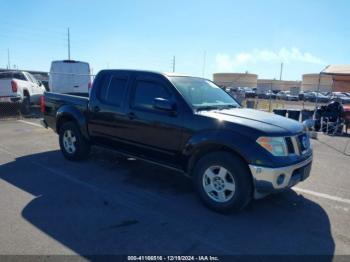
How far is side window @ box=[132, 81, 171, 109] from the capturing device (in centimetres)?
480

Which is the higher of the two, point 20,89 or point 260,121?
point 260,121

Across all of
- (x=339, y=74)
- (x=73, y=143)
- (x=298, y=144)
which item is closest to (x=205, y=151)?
(x=298, y=144)

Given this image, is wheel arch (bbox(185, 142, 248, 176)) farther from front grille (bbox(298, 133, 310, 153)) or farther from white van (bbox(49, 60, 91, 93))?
white van (bbox(49, 60, 91, 93))

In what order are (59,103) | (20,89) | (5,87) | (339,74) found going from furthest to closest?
(20,89) < (5,87) < (339,74) < (59,103)

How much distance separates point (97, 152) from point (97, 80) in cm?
201

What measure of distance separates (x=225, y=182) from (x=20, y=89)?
11.4m

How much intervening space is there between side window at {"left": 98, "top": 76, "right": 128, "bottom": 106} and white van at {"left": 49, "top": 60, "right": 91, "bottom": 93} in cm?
880

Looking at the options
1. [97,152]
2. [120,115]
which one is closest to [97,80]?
[120,115]

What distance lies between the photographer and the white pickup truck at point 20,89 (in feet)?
41.1

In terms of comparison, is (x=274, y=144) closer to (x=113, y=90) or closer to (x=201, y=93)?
(x=201, y=93)

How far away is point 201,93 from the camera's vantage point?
5.00 meters

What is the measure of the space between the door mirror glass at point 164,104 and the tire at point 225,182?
850 millimetres

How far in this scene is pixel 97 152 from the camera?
7.17 meters

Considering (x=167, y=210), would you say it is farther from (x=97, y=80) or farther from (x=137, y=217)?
(x=97, y=80)
